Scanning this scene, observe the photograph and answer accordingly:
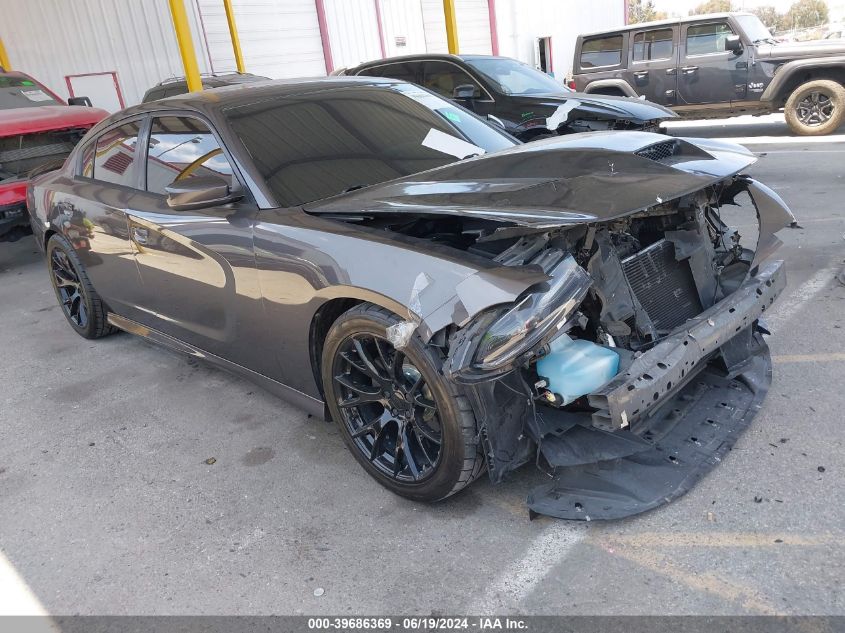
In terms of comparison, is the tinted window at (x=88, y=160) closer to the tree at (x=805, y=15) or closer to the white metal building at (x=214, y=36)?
the white metal building at (x=214, y=36)

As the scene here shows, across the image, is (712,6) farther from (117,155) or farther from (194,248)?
(194,248)

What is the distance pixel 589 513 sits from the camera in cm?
246

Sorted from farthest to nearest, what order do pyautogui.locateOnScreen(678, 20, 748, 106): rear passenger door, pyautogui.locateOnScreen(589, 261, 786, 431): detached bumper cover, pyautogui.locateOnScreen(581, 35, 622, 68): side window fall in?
1. pyautogui.locateOnScreen(581, 35, 622, 68): side window
2. pyautogui.locateOnScreen(678, 20, 748, 106): rear passenger door
3. pyautogui.locateOnScreen(589, 261, 786, 431): detached bumper cover

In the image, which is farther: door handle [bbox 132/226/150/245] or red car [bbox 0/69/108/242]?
red car [bbox 0/69/108/242]

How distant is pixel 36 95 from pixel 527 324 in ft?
28.4

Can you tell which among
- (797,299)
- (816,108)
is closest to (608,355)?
(797,299)

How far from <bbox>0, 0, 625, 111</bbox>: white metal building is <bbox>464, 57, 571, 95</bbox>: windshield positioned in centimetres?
871

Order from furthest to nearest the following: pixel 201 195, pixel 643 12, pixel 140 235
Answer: pixel 643 12, pixel 140 235, pixel 201 195

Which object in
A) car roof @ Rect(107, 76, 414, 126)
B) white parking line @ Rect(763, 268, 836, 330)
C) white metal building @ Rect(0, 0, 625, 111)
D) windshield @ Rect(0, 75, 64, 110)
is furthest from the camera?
white metal building @ Rect(0, 0, 625, 111)

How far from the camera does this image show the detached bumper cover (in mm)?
2309

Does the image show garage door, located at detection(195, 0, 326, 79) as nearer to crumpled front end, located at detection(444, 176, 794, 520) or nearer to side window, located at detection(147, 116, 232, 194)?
side window, located at detection(147, 116, 232, 194)

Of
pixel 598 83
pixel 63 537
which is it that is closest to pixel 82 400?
pixel 63 537

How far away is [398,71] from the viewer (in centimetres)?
907

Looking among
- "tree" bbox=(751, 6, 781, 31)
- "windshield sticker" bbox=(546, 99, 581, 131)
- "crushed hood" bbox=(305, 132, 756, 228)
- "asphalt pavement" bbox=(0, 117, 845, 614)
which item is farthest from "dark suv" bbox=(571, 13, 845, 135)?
"tree" bbox=(751, 6, 781, 31)
